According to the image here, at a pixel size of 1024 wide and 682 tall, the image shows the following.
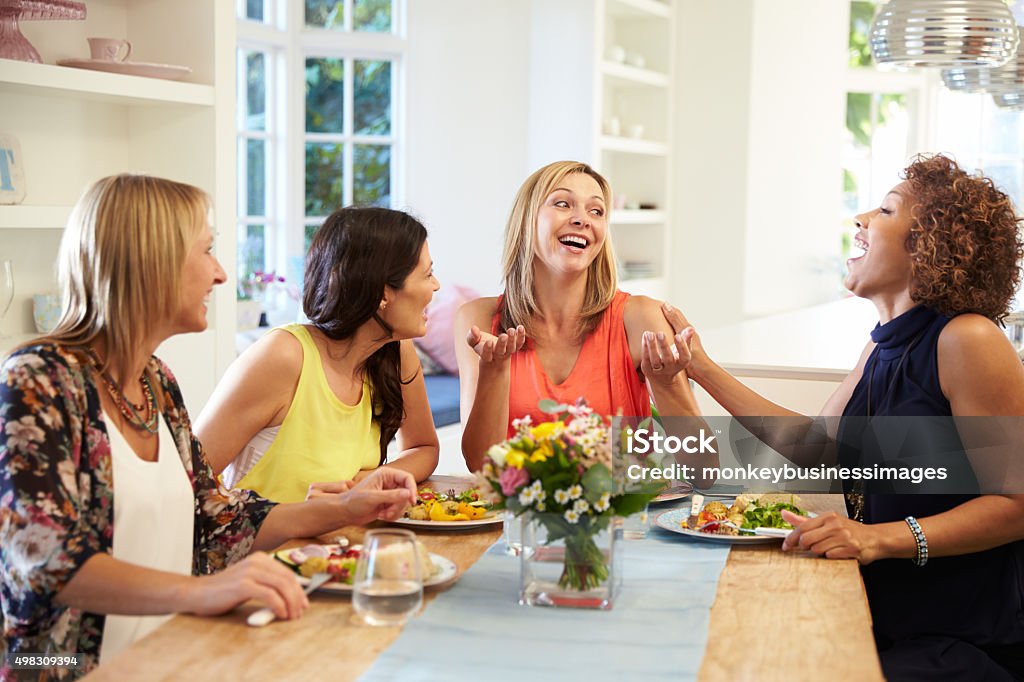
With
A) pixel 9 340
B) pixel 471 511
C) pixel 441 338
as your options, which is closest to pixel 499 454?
pixel 471 511

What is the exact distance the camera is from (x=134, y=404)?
1629 mm

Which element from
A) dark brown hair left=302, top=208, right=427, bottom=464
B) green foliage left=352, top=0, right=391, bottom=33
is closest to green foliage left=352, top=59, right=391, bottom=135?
green foliage left=352, top=0, right=391, bottom=33

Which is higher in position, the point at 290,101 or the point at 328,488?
the point at 290,101

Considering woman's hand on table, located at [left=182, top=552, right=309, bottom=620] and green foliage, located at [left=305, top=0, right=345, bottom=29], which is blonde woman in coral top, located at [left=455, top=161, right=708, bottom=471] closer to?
woman's hand on table, located at [left=182, top=552, right=309, bottom=620]

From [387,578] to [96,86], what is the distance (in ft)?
7.65

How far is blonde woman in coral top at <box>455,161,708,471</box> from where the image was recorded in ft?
8.29

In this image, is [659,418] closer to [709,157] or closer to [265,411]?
[265,411]

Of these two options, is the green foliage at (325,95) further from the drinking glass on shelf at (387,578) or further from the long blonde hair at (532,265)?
the drinking glass on shelf at (387,578)

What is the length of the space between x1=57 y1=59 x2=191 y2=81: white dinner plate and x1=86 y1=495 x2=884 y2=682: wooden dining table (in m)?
2.28

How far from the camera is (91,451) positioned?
1.49 metres

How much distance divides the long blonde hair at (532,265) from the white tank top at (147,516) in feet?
3.64

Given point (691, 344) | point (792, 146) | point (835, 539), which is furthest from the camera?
point (792, 146)

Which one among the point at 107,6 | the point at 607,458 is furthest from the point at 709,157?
the point at 607,458

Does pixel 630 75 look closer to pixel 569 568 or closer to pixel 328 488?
pixel 328 488
